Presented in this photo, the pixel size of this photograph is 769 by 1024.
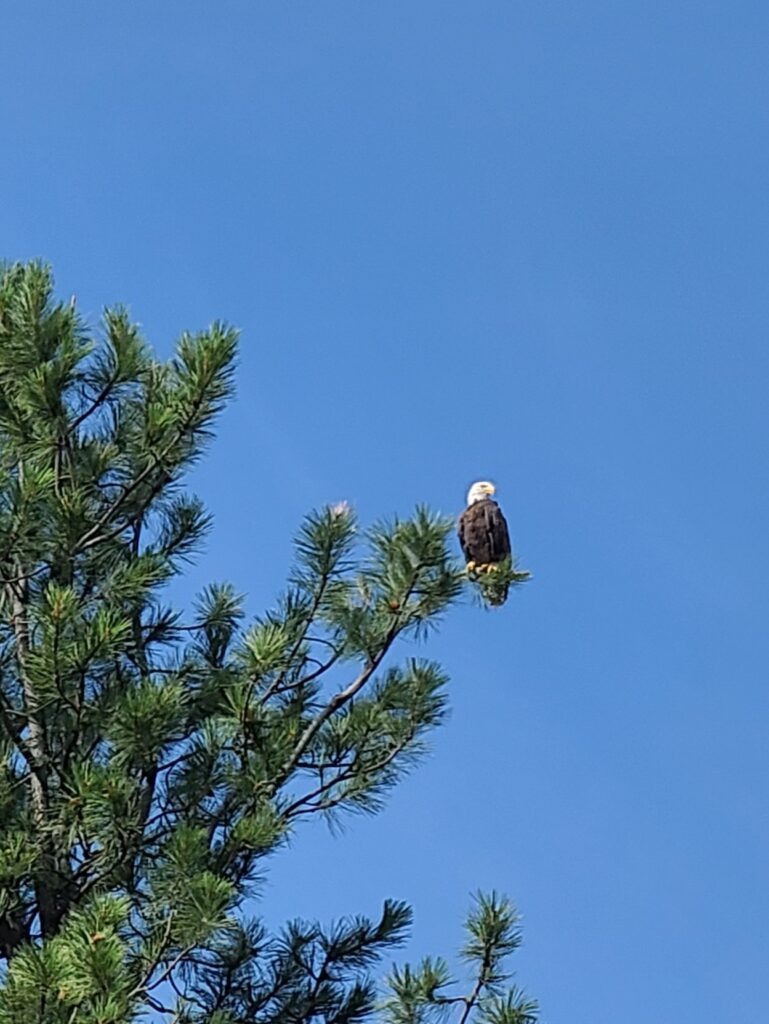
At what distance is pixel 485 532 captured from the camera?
7426 millimetres

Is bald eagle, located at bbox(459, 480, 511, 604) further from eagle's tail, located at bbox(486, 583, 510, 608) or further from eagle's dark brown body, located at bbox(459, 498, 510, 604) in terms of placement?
eagle's tail, located at bbox(486, 583, 510, 608)

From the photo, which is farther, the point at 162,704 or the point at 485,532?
the point at 485,532

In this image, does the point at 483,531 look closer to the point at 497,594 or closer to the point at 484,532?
the point at 484,532

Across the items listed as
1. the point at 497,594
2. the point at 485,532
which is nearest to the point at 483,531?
the point at 485,532

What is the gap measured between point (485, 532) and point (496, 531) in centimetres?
9

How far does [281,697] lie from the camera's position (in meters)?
5.55

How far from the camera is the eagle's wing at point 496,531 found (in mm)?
7353

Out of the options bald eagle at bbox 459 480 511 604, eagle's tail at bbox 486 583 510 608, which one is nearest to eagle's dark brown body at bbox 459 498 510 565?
bald eagle at bbox 459 480 511 604

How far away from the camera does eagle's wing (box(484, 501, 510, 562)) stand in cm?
735

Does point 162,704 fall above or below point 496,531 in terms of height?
below

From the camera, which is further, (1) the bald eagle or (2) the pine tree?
(1) the bald eagle

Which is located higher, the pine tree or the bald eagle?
the bald eagle

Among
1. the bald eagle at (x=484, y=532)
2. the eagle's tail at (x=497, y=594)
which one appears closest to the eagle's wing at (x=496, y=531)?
the bald eagle at (x=484, y=532)

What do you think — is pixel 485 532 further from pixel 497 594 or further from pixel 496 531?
pixel 497 594
